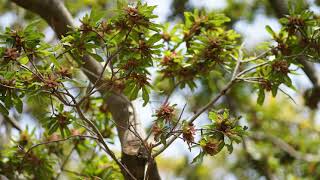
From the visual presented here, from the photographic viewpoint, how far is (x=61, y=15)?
259 cm

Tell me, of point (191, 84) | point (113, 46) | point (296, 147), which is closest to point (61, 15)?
point (113, 46)

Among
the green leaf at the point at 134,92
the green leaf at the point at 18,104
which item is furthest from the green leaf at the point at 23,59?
the green leaf at the point at 134,92

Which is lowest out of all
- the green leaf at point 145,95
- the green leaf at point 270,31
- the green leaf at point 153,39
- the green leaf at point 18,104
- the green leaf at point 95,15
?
the green leaf at point 145,95

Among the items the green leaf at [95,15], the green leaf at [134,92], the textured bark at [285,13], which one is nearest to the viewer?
the green leaf at [95,15]

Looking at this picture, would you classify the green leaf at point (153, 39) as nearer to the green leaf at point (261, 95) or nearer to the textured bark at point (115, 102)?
the textured bark at point (115, 102)

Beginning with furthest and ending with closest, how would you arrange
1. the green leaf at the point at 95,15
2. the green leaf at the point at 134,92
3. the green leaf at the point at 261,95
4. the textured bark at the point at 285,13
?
the textured bark at the point at 285,13 → the green leaf at the point at 261,95 → the green leaf at the point at 134,92 → the green leaf at the point at 95,15

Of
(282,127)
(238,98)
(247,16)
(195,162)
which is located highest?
(247,16)

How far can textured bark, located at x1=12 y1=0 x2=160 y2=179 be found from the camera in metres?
2.16

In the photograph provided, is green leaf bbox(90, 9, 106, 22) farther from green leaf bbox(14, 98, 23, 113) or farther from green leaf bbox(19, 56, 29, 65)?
green leaf bbox(14, 98, 23, 113)

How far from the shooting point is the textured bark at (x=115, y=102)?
216 cm

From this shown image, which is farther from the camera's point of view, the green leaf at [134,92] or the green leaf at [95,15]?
the green leaf at [134,92]

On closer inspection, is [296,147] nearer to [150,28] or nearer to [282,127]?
[282,127]

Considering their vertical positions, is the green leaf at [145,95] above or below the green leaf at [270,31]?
below

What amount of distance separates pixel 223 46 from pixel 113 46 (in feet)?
1.62
